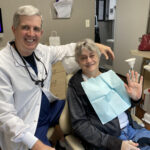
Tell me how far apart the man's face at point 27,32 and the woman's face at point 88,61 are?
35 cm

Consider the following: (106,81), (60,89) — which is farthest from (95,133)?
(60,89)

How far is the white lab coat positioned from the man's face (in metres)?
0.08

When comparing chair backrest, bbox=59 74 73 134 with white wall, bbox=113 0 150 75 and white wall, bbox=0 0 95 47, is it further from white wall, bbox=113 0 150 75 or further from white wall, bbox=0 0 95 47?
white wall, bbox=113 0 150 75

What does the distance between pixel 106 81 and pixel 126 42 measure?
2458mm

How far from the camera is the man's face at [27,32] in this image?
3.52ft

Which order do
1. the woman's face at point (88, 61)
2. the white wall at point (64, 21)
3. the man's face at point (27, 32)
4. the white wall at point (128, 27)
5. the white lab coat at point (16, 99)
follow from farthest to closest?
the white wall at point (128, 27) < the white wall at point (64, 21) < the woman's face at point (88, 61) < the man's face at point (27, 32) < the white lab coat at point (16, 99)

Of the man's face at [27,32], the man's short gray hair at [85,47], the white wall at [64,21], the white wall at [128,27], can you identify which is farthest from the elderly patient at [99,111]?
the white wall at [128,27]

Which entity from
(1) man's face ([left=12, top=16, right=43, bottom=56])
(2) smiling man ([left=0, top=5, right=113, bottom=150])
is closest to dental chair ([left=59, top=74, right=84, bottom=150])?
(2) smiling man ([left=0, top=5, right=113, bottom=150])

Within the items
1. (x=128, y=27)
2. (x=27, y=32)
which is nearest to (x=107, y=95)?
(x=27, y=32)

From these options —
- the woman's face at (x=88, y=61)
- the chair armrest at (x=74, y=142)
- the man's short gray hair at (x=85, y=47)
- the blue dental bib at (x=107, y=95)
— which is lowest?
the chair armrest at (x=74, y=142)

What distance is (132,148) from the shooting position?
979 millimetres

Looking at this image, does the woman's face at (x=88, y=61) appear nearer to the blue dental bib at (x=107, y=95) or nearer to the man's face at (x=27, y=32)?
the blue dental bib at (x=107, y=95)

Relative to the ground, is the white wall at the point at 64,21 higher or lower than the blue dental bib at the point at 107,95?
higher

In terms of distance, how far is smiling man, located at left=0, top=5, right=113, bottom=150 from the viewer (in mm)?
953
